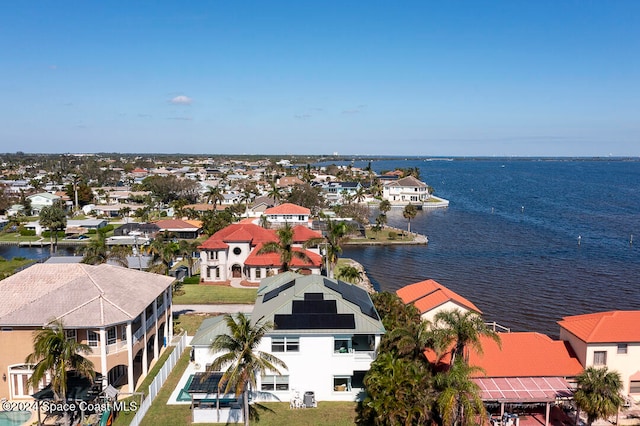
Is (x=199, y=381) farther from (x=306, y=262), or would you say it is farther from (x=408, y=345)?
(x=306, y=262)

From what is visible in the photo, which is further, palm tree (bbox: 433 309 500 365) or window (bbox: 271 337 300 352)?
window (bbox: 271 337 300 352)

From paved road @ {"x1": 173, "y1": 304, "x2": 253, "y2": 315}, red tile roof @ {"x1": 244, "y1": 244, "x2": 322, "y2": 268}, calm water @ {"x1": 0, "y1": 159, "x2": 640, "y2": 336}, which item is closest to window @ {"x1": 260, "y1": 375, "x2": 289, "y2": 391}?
paved road @ {"x1": 173, "y1": 304, "x2": 253, "y2": 315}

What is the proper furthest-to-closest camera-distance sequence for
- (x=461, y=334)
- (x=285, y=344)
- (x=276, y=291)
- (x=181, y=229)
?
(x=181, y=229) → (x=276, y=291) → (x=285, y=344) → (x=461, y=334)

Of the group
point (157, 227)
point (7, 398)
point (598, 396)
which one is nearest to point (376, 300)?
point (598, 396)

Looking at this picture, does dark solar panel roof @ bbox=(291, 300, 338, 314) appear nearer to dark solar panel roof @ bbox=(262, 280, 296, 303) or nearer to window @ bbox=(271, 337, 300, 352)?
window @ bbox=(271, 337, 300, 352)

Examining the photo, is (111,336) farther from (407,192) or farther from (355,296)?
(407,192)

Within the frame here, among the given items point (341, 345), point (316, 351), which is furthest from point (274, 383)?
point (341, 345)
